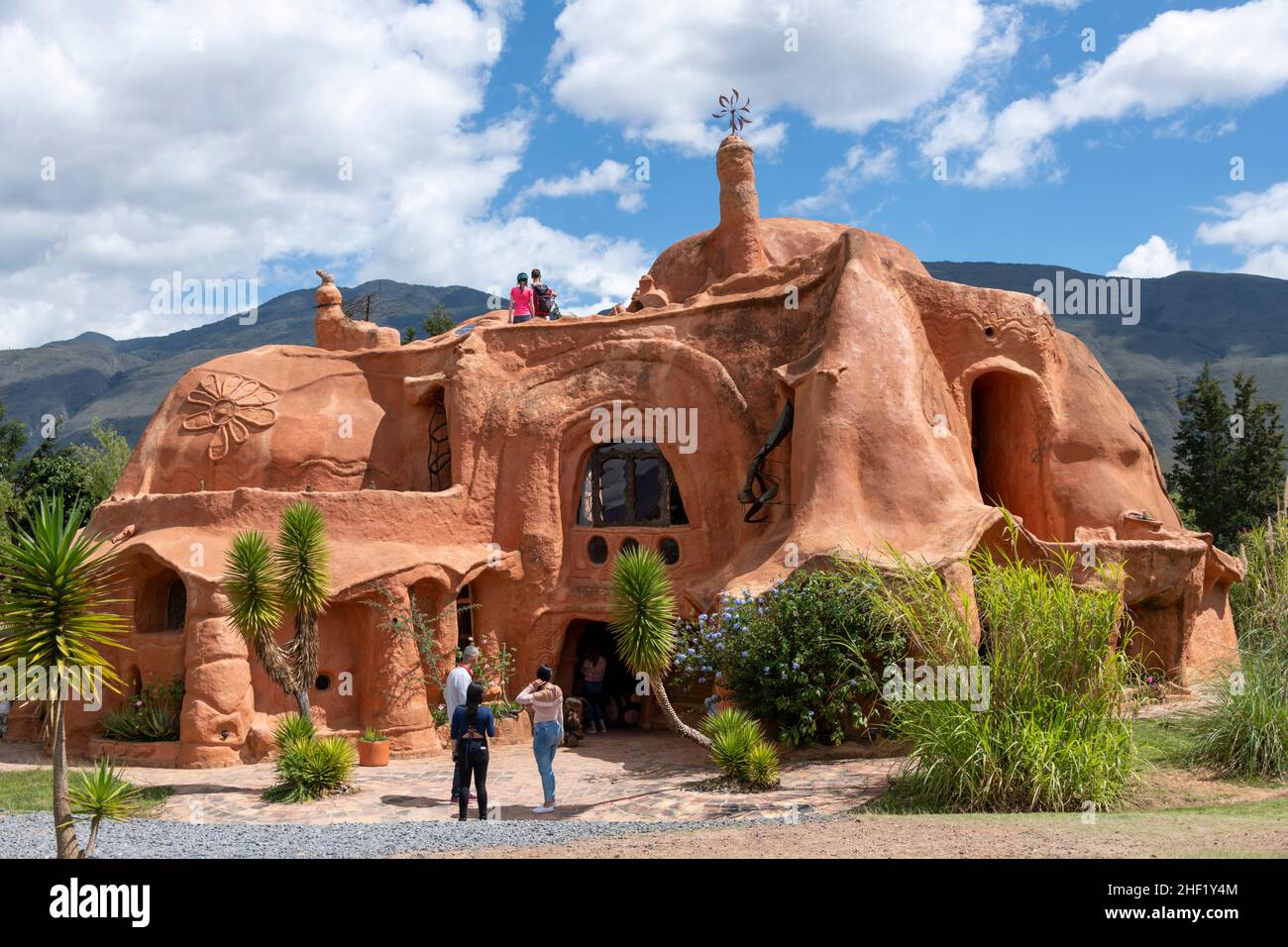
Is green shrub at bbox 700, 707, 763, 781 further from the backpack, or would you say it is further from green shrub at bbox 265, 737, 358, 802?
the backpack

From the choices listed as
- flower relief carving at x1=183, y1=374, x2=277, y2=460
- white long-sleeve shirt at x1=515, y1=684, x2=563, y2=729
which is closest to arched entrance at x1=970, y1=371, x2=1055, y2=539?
white long-sleeve shirt at x1=515, y1=684, x2=563, y2=729

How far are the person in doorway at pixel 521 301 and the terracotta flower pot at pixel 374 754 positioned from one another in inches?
324

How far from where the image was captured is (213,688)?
16172 millimetres

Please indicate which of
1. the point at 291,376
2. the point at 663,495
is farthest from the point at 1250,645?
the point at 291,376

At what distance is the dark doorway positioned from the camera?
64.0ft

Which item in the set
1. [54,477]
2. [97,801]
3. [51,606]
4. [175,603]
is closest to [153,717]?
[175,603]

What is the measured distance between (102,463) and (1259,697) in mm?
31921

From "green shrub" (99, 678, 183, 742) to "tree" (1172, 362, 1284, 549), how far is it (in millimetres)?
25571

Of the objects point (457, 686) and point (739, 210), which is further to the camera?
point (739, 210)

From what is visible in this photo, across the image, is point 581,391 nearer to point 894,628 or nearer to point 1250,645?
point 894,628

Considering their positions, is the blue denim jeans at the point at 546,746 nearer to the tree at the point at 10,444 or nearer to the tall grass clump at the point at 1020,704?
the tall grass clump at the point at 1020,704

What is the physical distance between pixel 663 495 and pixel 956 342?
213 inches

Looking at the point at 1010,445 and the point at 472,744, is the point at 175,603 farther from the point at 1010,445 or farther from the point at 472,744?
the point at 1010,445

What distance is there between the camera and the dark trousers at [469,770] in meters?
11.5
